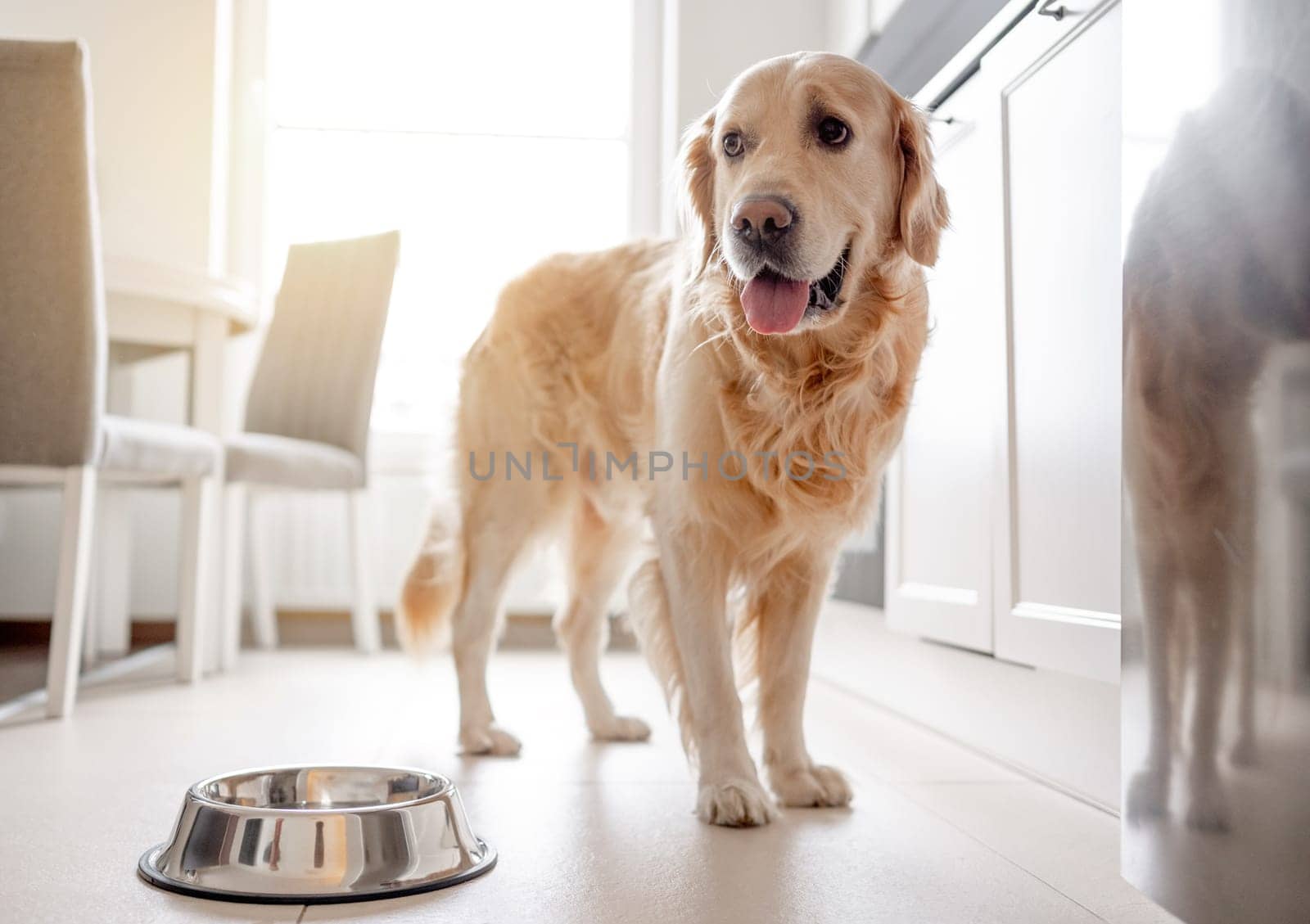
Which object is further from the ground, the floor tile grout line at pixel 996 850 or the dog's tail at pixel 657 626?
the dog's tail at pixel 657 626

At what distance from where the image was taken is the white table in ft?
9.02

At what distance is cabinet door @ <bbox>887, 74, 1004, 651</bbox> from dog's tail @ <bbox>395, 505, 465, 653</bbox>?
0.86 metres

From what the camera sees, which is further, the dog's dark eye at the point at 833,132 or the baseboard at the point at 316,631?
the baseboard at the point at 316,631

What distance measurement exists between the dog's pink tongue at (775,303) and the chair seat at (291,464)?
191 centimetres

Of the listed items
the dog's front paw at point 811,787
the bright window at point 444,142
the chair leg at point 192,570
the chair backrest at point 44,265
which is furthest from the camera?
the bright window at point 444,142

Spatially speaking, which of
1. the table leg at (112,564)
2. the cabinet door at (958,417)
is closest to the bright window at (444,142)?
the table leg at (112,564)

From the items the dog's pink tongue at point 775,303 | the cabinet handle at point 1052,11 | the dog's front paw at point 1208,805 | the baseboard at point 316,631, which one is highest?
the cabinet handle at point 1052,11

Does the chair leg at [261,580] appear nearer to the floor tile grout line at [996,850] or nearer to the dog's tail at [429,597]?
the dog's tail at [429,597]

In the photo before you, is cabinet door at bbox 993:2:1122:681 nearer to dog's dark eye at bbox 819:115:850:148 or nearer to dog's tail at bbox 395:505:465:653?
dog's dark eye at bbox 819:115:850:148

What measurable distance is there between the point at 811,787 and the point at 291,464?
75.9 inches

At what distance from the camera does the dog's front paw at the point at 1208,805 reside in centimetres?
79

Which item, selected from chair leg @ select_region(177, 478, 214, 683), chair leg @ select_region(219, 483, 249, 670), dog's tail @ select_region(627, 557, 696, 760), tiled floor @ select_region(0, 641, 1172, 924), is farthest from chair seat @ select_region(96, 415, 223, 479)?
dog's tail @ select_region(627, 557, 696, 760)

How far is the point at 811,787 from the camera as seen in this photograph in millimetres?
1546

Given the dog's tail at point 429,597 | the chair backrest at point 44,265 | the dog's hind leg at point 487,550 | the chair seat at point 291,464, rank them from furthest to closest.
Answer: the chair seat at point 291,464 < the dog's tail at point 429,597 < the chair backrest at point 44,265 < the dog's hind leg at point 487,550
